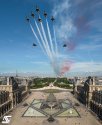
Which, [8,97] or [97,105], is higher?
[8,97]

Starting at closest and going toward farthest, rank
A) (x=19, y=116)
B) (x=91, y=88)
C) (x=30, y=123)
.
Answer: (x=30, y=123) < (x=19, y=116) < (x=91, y=88)

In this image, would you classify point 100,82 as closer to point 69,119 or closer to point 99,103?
point 99,103

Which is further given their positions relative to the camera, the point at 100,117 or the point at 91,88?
the point at 91,88

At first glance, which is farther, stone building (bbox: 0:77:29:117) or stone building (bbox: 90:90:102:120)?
stone building (bbox: 0:77:29:117)

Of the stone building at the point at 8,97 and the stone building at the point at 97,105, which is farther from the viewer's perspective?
the stone building at the point at 8,97

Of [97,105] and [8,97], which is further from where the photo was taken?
[8,97]

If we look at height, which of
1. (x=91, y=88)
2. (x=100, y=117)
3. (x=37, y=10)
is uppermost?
(x=37, y=10)

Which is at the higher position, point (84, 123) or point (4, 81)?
point (4, 81)

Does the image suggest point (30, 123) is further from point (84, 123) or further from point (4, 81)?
point (4, 81)

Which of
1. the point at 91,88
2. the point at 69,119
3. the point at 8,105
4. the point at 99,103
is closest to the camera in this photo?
the point at 69,119

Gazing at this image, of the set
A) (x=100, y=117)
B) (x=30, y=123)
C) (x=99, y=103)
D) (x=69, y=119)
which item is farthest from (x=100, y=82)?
(x=30, y=123)
